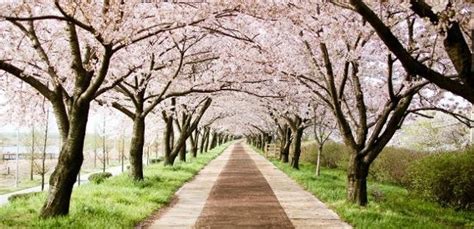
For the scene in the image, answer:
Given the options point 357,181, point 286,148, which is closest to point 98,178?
point 357,181

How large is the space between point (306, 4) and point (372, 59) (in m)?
6.56

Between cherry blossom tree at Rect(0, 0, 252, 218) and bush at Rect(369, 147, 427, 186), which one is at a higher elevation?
cherry blossom tree at Rect(0, 0, 252, 218)

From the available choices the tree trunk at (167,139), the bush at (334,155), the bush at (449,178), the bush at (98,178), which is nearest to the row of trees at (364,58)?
the bush at (449,178)

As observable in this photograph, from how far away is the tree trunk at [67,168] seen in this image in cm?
1054

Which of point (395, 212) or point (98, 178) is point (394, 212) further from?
point (98, 178)

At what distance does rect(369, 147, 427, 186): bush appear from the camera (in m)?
23.5

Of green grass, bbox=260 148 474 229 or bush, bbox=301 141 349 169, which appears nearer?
green grass, bbox=260 148 474 229

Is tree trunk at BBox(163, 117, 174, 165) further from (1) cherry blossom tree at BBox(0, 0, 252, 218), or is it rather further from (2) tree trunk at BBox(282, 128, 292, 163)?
(1) cherry blossom tree at BBox(0, 0, 252, 218)

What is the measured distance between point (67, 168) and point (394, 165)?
18433mm

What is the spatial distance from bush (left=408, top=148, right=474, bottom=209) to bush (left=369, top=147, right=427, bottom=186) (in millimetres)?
5226

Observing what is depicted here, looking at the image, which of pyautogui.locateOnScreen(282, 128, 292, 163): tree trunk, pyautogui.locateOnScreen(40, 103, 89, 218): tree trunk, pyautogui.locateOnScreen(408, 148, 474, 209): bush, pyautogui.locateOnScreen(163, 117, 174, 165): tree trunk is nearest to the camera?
pyautogui.locateOnScreen(40, 103, 89, 218): tree trunk

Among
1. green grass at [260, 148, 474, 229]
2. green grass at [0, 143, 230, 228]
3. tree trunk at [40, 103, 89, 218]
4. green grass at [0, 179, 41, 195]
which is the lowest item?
green grass at [0, 179, 41, 195]

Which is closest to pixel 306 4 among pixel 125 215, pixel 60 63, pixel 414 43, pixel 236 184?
pixel 414 43

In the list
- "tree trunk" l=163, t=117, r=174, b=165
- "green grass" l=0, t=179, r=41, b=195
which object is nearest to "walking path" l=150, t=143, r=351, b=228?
"tree trunk" l=163, t=117, r=174, b=165
